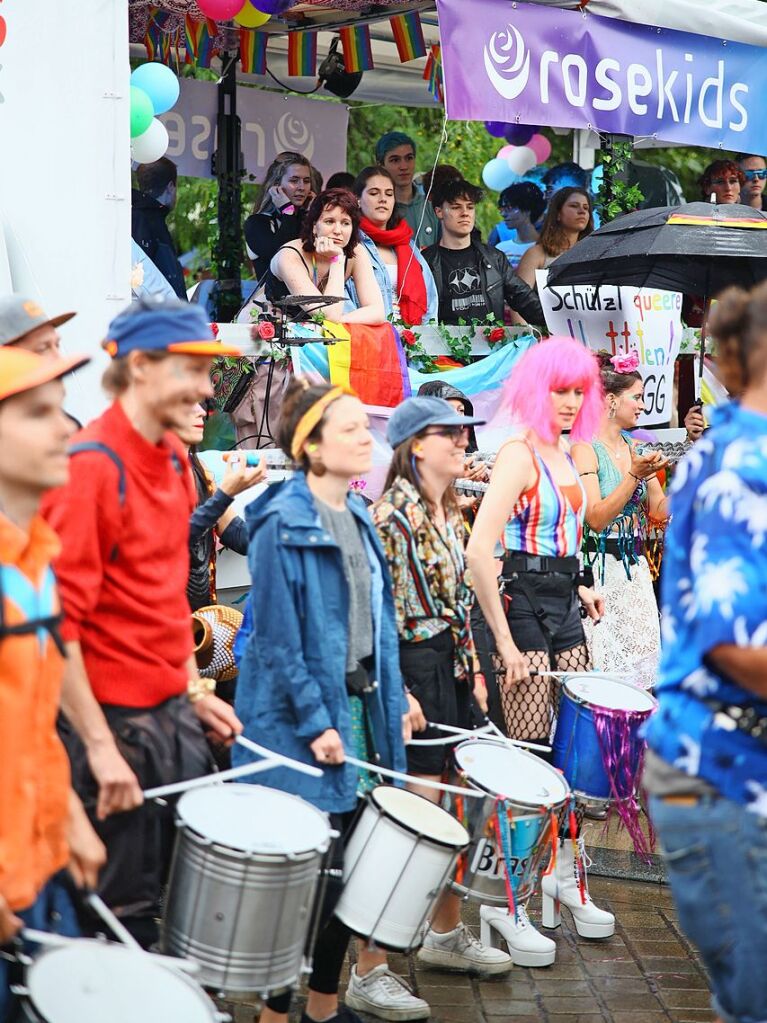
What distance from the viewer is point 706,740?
279 cm

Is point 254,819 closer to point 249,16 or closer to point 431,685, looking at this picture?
point 431,685

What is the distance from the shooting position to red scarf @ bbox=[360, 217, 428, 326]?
8.66 metres

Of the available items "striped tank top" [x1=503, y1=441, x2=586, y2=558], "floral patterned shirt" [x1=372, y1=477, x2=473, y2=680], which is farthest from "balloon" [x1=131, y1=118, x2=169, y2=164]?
"floral patterned shirt" [x1=372, y1=477, x2=473, y2=680]

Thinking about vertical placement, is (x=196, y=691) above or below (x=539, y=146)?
below

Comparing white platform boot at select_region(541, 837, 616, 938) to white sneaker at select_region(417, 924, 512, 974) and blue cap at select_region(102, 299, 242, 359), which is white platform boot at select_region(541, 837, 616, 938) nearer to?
white sneaker at select_region(417, 924, 512, 974)

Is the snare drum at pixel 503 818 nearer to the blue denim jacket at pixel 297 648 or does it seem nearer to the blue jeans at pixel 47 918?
the blue denim jacket at pixel 297 648

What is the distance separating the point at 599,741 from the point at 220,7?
5358 mm

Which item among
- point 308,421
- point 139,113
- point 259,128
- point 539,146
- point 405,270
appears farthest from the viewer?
point 539,146

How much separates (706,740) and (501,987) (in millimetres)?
2420

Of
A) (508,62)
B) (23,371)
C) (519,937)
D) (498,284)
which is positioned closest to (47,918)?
(23,371)

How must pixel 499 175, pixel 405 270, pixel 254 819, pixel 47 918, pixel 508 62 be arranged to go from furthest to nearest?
pixel 499 175 < pixel 405 270 < pixel 508 62 < pixel 254 819 < pixel 47 918

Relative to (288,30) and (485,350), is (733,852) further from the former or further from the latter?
(288,30)

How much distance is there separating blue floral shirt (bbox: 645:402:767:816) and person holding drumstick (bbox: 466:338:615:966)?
224cm

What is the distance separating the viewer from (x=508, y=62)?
25.9 feet
